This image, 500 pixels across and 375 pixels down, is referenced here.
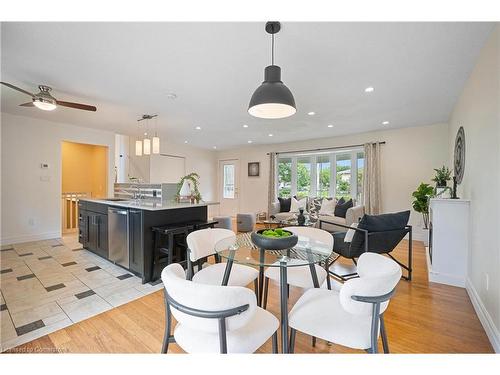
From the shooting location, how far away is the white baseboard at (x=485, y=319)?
1.65 metres

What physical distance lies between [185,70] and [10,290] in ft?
10.1

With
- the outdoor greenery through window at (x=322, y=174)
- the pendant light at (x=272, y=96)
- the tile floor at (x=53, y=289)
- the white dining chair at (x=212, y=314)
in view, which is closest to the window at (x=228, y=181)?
the outdoor greenery through window at (x=322, y=174)

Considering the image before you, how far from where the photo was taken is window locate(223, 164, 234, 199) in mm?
8492

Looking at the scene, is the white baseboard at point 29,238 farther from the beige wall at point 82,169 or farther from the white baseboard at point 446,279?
the white baseboard at point 446,279

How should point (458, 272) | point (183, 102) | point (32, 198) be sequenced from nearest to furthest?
point (458, 272) → point (183, 102) → point (32, 198)

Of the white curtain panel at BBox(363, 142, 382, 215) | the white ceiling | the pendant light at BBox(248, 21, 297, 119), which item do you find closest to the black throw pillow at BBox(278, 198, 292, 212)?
the white curtain panel at BBox(363, 142, 382, 215)

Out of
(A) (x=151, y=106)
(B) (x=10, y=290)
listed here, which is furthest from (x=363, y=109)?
(B) (x=10, y=290)

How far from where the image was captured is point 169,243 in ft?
8.79

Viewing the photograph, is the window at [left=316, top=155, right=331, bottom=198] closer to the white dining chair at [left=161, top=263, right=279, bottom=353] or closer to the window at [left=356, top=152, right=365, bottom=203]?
the window at [left=356, top=152, right=365, bottom=203]

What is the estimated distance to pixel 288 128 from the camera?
5.26 metres

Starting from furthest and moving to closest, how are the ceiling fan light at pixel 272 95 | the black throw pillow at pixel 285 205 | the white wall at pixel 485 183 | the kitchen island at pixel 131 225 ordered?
A: the black throw pillow at pixel 285 205 → the kitchen island at pixel 131 225 → the white wall at pixel 485 183 → the ceiling fan light at pixel 272 95

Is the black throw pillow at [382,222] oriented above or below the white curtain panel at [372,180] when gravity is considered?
below

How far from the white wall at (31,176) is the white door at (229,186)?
14.7ft

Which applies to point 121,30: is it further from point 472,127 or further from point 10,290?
point 472,127
